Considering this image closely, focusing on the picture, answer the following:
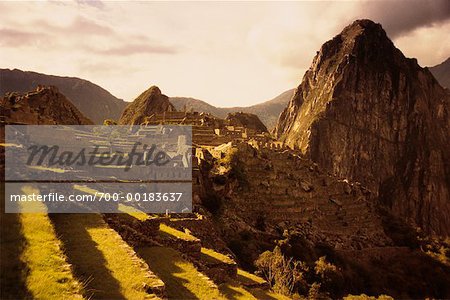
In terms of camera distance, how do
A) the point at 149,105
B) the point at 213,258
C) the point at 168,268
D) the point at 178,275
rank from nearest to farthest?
the point at 178,275, the point at 168,268, the point at 213,258, the point at 149,105

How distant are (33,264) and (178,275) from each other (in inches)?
187

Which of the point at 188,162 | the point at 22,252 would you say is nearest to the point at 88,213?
the point at 22,252

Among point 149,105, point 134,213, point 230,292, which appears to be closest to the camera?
point 230,292

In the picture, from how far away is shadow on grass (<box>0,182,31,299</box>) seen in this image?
27.5ft

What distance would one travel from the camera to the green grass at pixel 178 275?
1169 centimetres

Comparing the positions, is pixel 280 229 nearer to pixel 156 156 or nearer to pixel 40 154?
pixel 156 156

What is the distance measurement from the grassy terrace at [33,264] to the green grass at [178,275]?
10.6 ft

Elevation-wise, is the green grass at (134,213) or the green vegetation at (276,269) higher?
the green grass at (134,213)

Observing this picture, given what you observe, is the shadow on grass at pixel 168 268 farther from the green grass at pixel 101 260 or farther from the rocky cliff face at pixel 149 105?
the rocky cliff face at pixel 149 105

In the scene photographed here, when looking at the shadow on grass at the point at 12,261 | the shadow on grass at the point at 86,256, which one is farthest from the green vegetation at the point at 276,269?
the shadow on grass at the point at 12,261

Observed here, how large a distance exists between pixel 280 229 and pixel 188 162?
1317 centimetres

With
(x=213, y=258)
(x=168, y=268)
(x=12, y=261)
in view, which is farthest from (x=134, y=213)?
(x=12, y=261)

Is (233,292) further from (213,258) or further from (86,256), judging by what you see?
(86,256)

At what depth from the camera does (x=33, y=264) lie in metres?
9.60
